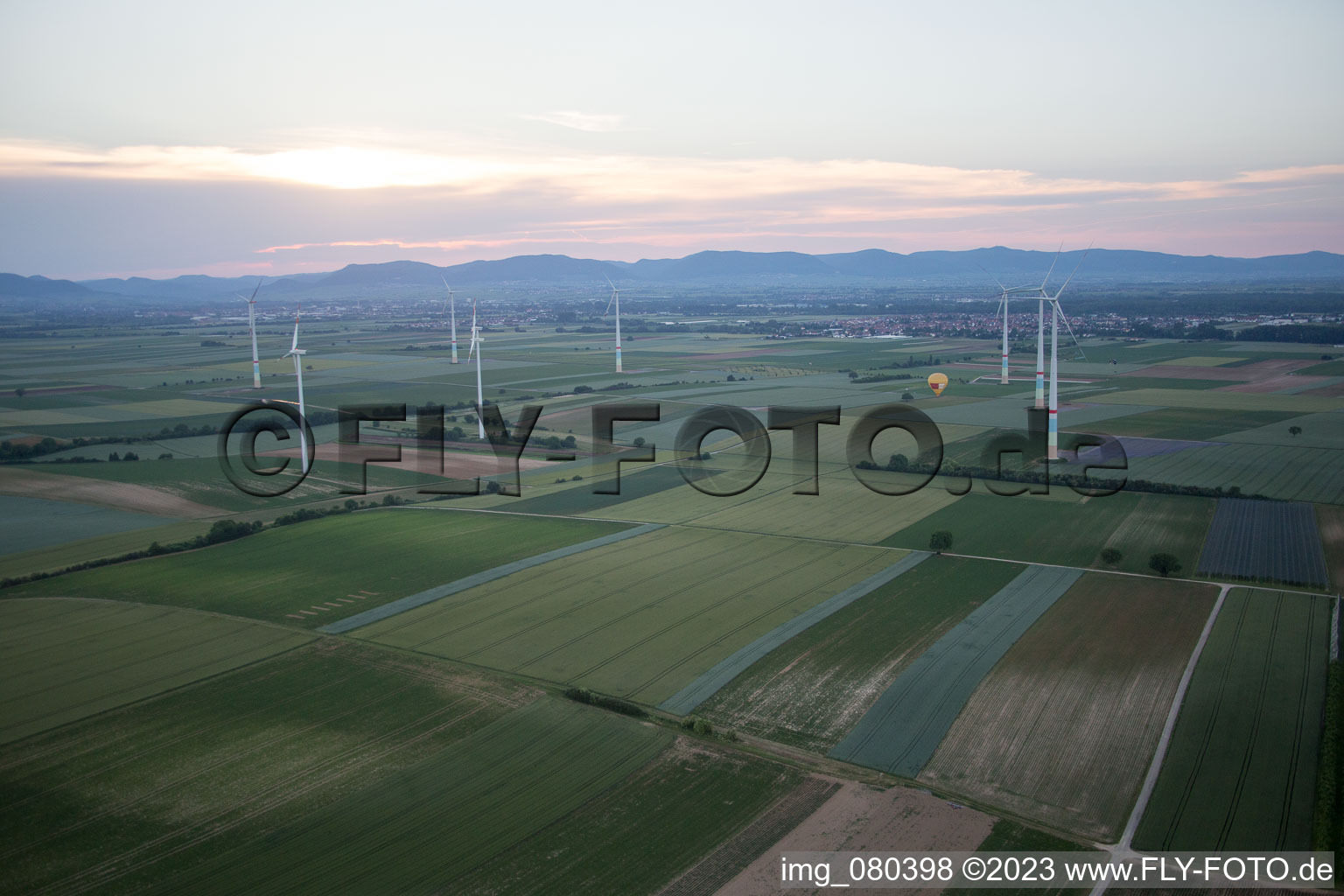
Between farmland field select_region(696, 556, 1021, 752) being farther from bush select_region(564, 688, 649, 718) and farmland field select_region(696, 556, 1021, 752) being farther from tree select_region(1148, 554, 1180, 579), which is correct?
tree select_region(1148, 554, 1180, 579)

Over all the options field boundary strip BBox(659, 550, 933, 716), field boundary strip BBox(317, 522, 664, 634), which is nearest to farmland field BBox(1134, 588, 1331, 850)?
field boundary strip BBox(659, 550, 933, 716)

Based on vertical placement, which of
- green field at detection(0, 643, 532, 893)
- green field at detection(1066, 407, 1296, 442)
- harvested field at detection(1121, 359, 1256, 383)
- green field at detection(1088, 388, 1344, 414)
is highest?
harvested field at detection(1121, 359, 1256, 383)

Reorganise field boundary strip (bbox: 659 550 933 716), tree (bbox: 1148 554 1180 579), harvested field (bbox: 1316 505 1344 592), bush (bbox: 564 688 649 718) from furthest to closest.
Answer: tree (bbox: 1148 554 1180 579)
harvested field (bbox: 1316 505 1344 592)
field boundary strip (bbox: 659 550 933 716)
bush (bbox: 564 688 649 718)

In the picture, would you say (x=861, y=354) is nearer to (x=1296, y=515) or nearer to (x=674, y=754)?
(x=1296, y=515)

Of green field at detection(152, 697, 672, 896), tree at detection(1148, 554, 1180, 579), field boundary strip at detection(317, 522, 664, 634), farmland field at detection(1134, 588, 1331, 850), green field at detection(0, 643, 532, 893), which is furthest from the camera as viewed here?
tree at detection(1148, 554, 1180, 579)

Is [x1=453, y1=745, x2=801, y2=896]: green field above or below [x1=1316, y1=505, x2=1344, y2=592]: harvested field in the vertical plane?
below

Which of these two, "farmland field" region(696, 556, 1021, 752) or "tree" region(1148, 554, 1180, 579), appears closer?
"farmland field" region(696, 556, 1021, 752)

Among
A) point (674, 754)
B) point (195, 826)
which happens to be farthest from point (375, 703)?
point (674, 754)
